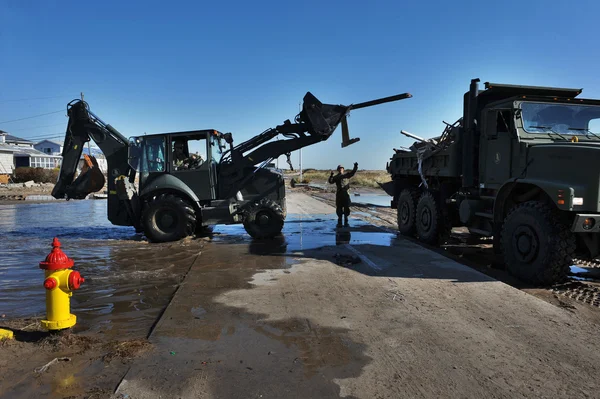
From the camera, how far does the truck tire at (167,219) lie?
32.6 feet

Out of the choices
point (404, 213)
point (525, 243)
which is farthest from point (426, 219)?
point (525, 243)

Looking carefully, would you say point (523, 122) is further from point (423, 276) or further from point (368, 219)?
point (368, 219)

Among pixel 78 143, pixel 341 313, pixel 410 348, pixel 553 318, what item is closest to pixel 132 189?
pixel 78 143

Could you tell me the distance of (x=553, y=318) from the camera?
4.67 metres

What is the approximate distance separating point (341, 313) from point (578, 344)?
2383mm

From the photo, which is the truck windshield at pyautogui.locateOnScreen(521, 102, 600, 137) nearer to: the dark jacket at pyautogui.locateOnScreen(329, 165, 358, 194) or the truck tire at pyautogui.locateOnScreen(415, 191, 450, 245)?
the truck tire at pyautogui.locateOnScreen(415, 191, 450, 245)

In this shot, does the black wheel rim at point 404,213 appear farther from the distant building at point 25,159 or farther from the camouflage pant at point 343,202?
the distant building at point 25,159

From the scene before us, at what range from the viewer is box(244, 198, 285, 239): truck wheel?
998cm

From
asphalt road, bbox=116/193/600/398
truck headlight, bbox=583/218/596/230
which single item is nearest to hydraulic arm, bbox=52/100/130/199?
asphalt road, bbox=116/193/600/398

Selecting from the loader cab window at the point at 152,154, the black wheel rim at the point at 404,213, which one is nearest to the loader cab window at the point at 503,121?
the black wheel rim at the point at 404,213

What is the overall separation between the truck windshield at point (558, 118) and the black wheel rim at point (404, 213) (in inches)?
172

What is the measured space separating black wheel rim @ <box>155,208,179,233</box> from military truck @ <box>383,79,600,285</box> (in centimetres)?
603

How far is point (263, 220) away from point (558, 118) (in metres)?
6.41

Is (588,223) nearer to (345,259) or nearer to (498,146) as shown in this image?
(498,146)
